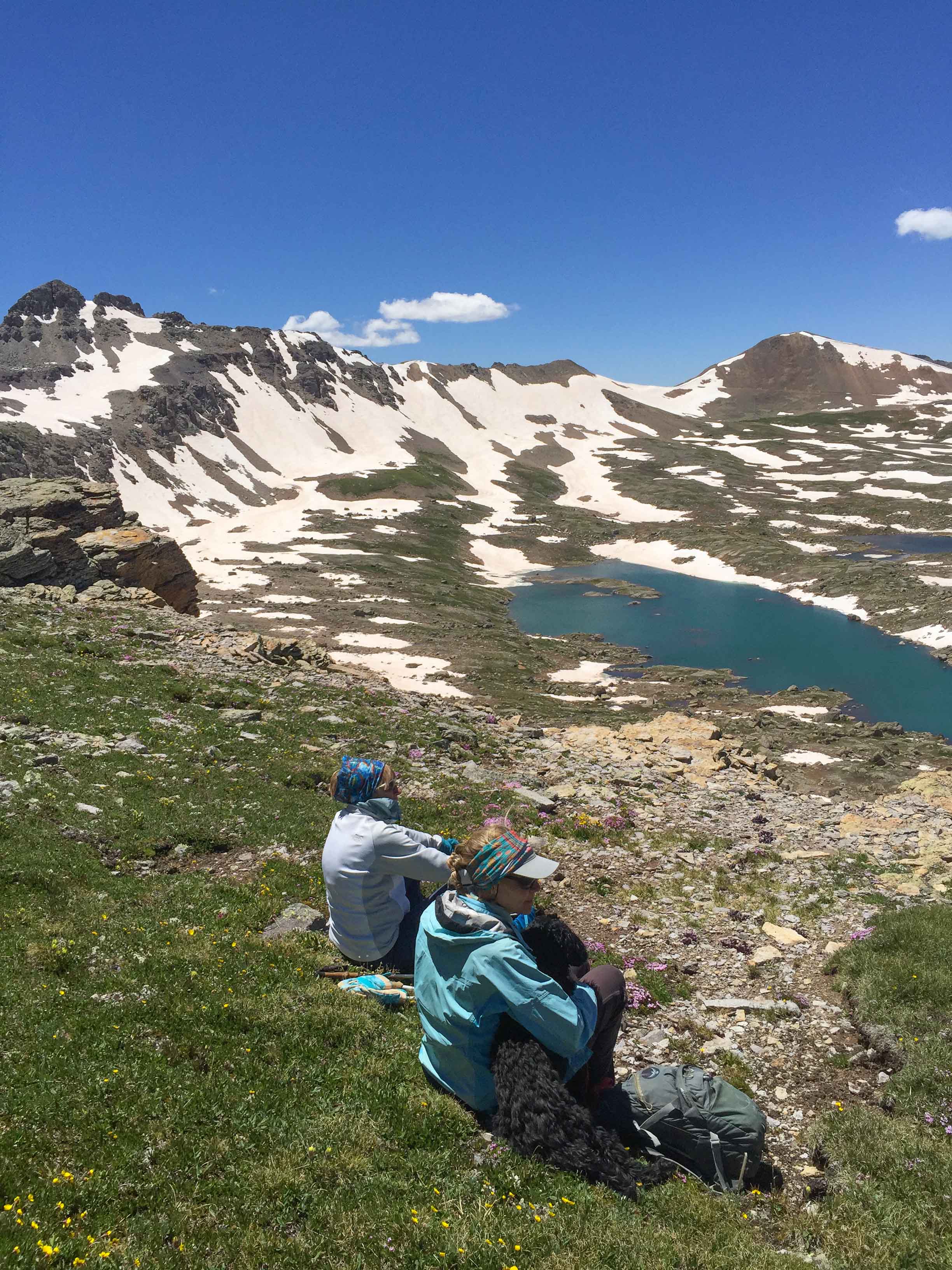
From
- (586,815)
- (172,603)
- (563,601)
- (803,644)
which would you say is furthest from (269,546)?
(586,815)

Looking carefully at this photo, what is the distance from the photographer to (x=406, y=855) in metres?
8.39

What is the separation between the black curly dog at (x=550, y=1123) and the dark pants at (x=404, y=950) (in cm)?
325

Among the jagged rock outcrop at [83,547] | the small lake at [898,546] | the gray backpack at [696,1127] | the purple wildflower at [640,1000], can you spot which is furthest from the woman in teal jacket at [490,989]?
the small lake at [898,546]

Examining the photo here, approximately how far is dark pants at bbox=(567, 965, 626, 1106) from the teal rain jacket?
0.23 metres

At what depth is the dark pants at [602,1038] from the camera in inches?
255

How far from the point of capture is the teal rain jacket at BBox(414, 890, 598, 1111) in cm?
588

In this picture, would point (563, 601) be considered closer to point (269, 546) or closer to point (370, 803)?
point (269, 546)

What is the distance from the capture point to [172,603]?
52.1 meters

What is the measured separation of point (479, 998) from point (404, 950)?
11.7 ft

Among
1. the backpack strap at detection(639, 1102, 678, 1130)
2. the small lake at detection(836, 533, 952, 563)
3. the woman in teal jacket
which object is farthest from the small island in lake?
the woman in teal jacket

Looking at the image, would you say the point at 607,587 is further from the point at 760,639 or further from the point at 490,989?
the point at 490,989

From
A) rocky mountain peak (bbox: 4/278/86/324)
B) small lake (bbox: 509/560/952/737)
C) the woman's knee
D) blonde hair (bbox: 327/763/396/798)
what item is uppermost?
rocky mountain peak (bbox: 4/278/86/324)

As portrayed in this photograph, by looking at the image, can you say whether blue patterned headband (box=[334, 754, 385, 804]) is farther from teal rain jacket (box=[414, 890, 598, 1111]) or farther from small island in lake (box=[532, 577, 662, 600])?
small island in lake (box=[532, 577, 662, 600])

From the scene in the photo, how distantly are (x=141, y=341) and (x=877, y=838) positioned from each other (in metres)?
217
